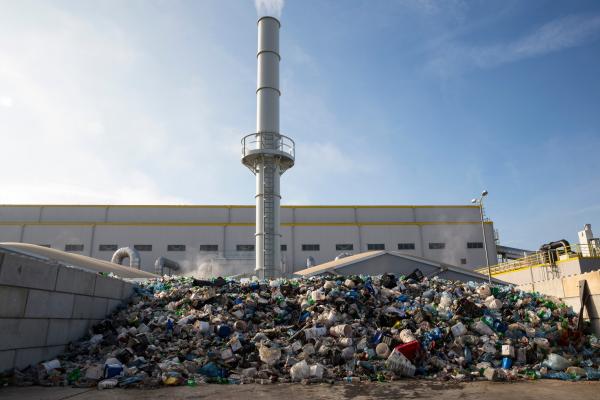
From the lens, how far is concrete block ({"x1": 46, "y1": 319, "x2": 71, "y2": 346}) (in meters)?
8.44

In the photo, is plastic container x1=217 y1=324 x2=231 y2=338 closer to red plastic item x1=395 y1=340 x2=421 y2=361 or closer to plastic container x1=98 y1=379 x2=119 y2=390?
plastic container x1=98 y1=379 x2=119 y2=390

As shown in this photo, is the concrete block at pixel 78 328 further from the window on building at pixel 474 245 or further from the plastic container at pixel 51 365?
the window on building at pixel 474 245

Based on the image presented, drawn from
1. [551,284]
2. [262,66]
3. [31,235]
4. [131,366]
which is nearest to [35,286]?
[131,366]

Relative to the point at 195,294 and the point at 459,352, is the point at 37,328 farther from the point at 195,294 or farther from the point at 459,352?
the point at 459,352

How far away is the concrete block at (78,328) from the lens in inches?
362

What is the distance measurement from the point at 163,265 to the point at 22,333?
2362cm

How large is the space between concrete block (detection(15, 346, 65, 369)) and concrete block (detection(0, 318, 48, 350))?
11cm

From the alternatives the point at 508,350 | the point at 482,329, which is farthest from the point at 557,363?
the point at 482,329

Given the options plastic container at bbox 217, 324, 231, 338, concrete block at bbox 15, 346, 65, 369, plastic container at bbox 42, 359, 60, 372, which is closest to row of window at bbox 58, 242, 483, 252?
plastic container at bbox 217, 324, 231, 338

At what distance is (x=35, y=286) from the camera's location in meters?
7.86

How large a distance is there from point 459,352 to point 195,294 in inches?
288

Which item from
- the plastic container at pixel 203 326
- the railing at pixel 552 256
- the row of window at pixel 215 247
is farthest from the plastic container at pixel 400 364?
the row of window at pixel 215 247

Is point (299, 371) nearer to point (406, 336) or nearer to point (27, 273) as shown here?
point (406, 336)

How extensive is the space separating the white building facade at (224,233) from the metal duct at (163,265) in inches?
47.1
